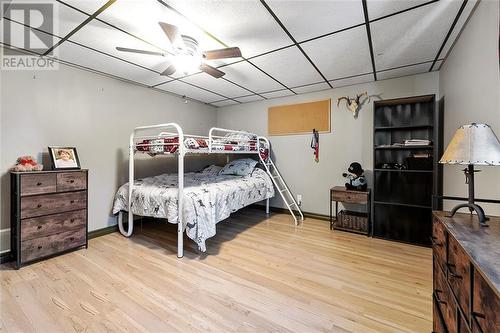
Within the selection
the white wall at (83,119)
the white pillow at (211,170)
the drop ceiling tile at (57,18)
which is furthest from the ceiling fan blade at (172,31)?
the white pillow at (211,170)

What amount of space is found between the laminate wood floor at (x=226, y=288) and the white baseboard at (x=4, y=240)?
203mm

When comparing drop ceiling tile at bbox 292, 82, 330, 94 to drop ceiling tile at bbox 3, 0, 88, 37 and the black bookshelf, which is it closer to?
the black bookshelf

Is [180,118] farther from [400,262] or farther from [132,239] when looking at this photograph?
[400,262]

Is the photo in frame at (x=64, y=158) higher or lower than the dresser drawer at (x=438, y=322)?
higher

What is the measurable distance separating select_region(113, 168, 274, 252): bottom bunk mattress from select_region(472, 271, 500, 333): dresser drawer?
2106 millimetres

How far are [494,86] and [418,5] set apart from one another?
0.79m

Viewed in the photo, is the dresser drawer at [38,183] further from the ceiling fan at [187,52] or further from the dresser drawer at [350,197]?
the dresser drawer at [350,197]

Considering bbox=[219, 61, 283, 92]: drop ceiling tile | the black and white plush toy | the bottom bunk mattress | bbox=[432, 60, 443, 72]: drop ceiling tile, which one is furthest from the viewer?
the black and white plush toy

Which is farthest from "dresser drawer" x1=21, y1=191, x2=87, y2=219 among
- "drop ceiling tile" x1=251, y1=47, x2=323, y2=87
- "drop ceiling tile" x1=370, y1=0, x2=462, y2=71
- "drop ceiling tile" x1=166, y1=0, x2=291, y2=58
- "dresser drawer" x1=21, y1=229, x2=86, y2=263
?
"drop ceiling tile" x1=370, y1=0, x2=462, y2=71

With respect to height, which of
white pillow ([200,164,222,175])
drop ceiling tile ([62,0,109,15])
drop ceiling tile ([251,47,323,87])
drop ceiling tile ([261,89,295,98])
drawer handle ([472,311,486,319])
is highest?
drop ceiling tile ([261,89,295,98])

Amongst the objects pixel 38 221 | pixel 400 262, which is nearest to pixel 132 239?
pixel 38 221

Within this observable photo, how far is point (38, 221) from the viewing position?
2.25m

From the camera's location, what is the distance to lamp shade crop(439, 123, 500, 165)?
1.08m

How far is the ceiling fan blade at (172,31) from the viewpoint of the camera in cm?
160
